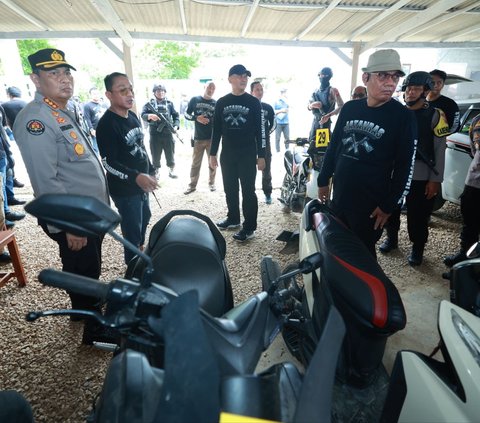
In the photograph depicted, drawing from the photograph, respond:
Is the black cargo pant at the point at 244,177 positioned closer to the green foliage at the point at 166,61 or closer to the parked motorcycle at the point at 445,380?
the parked motorcycle at the point at 445,380

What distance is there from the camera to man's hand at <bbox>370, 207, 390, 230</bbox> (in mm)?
2344

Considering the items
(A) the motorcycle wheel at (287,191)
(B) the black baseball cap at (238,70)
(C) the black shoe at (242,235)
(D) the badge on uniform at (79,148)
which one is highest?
(B) the black baseball cap at (238,70)

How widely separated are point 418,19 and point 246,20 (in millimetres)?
3112

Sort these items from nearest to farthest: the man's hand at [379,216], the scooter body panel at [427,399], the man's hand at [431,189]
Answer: the scooter body panel at [427,399], the man's hand at [379,216], the man's hand at [431,189]

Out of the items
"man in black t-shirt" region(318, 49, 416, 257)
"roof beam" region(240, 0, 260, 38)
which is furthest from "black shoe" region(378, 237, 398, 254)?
"roof beam" region(240, 0, 260, 38)

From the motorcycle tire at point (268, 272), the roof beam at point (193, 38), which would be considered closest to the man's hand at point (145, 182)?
the motorcycle tire at point (268, 272)

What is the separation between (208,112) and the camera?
5863 millimetres

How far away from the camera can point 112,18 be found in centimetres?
516

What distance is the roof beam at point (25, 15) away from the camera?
5009 mm

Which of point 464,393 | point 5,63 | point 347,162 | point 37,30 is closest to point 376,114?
point 347,162

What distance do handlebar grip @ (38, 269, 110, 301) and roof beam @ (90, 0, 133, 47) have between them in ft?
16.7

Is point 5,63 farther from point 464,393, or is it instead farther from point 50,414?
point 464,393

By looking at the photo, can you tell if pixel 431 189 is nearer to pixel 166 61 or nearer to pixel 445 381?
pixel 445 381

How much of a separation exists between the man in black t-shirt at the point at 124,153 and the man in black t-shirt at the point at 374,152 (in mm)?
1592
